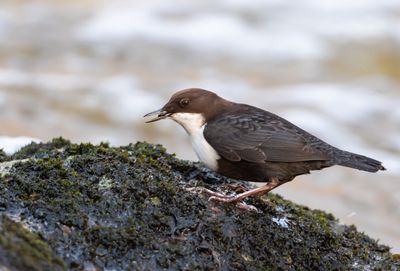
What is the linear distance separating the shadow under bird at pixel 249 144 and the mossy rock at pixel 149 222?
0.16 metres

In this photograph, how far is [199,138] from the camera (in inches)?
174

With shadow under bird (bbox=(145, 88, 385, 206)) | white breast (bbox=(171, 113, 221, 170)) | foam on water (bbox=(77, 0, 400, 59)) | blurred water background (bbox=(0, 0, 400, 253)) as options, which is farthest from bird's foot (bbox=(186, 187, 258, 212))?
foam on water (bbox=(77, 0, 400, 59))

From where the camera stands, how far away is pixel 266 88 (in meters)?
11.6

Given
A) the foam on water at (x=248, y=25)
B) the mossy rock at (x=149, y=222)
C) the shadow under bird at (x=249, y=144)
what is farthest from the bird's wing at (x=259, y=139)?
the foam on water at (x=248, y=25)

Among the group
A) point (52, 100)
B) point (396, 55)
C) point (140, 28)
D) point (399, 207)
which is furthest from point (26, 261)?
point (140, 28)

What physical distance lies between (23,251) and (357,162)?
2281 millimetres

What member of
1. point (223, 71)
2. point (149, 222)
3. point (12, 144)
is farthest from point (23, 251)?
point (223, 71)

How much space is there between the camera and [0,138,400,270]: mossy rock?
316 cm

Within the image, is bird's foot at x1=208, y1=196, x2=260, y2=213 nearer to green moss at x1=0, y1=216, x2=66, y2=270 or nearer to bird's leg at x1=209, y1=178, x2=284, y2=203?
bird's leg at x1=209, y1=178, x2=284, y2=203

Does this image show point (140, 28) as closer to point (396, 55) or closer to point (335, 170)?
point (396, 55)

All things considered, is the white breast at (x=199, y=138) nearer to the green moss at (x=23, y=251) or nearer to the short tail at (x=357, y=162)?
the short tail at (x=357, y=162)

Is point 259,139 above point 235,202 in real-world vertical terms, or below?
above

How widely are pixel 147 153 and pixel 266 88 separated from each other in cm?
751

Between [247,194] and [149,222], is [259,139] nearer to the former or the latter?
[247,194]
